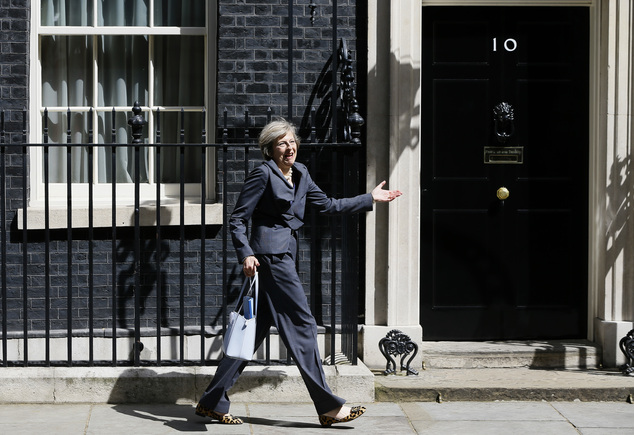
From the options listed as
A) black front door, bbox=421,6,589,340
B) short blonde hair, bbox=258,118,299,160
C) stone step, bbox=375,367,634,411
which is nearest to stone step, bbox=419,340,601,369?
black front door, bbox=421,6,589,340

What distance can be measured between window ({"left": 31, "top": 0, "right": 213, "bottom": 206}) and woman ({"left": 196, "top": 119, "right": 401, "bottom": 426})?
1684 mm

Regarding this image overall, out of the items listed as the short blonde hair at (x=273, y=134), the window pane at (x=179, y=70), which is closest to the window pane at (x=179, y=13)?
the window pane at (x=179, y=70)

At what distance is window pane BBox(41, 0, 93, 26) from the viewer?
782 cm

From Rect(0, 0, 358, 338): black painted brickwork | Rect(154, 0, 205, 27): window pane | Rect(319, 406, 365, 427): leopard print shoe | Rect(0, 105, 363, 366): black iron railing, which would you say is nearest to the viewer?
Rect(319, 406, 365, 427): leopard print shoe

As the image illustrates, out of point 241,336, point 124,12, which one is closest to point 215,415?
point 241,336

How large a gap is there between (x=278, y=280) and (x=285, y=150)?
756 millimetres

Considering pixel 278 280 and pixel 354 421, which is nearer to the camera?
pixel 278 280

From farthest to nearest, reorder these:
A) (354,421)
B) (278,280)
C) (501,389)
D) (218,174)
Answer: (218,174) → (501,389) → (354,421) → (278,280)

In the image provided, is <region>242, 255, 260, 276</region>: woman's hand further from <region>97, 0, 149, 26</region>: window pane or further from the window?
<region>97, 0, 149, 26</region>: window pane

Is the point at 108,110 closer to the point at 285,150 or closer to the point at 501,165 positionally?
the point at 285,150

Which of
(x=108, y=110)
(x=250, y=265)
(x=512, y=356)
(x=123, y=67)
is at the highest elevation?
(x=123, y=67)

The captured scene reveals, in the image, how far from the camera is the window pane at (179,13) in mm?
7840

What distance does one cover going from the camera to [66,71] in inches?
312

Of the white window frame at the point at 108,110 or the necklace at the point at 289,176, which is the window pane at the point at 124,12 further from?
the necklace at the point at 289,176
